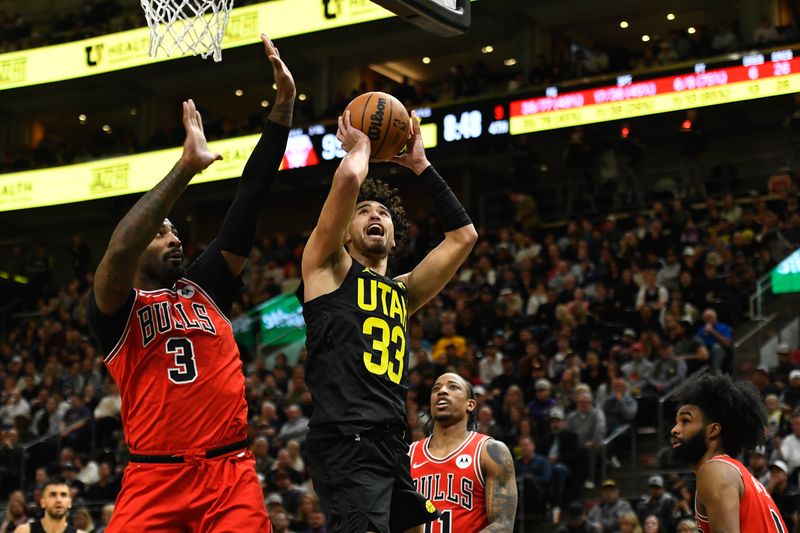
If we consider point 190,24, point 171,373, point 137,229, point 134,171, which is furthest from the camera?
point 134,171

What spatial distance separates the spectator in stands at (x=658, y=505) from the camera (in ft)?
38.8

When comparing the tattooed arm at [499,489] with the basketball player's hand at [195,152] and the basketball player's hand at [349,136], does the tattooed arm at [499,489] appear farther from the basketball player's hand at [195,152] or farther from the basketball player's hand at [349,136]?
the basketball player's hand at [195,152]

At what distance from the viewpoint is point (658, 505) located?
1204 centimetres

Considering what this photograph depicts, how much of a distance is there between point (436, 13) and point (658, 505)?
22.3 feet

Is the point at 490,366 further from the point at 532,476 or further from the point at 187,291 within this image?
the point at 187,291

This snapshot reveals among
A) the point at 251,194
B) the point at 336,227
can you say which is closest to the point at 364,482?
the point at 336,227

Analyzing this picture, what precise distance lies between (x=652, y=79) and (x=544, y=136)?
2.17 meters

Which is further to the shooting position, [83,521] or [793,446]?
[83,521]

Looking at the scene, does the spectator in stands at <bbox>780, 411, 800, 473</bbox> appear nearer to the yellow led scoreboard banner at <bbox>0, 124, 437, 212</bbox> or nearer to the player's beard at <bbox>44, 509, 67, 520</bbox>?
the player's beard at <bbox>44, 509, 67, 520</bbox>

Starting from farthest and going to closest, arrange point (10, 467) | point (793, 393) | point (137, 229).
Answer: point (10, 467) < point (793, 393) < point (137, 229)

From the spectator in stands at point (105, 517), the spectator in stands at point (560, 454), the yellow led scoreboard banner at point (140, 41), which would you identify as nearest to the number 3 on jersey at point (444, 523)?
the spectator in stands at point (560, 454)

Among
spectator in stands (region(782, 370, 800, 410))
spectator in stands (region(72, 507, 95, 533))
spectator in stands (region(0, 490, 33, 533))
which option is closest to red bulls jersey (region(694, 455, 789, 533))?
spectator in stands (region(782, 370, 800, 410))

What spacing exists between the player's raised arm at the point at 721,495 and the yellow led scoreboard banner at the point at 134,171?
1575 cm

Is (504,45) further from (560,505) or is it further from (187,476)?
(187,476)
